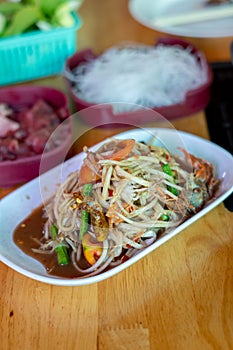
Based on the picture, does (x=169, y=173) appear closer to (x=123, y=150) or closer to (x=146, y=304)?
(x=123, y=150)

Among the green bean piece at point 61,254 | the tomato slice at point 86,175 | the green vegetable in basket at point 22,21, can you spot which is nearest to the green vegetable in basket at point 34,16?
the green vegetable in basket at point 22,21

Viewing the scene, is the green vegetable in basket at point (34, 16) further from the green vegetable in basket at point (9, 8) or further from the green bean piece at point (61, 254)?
the green bean piece at point (61, 254)

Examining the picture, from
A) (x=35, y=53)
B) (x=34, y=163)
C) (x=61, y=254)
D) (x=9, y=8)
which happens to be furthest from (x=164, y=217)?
(x=9, y=8)

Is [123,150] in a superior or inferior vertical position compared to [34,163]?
superior

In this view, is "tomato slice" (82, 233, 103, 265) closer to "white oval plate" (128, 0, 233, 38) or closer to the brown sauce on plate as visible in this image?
the brown sauce on plate

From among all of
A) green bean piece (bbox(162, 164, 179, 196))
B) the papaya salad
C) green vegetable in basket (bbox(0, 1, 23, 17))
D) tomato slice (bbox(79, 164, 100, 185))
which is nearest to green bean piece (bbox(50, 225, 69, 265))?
the papaya salad

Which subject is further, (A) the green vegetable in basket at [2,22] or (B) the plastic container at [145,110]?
(A) the green vegetable in basket at [2,22]

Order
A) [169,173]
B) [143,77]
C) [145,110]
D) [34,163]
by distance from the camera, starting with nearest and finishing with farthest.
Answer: [169,173] → [34,163] → [145,110] → [143,77]
